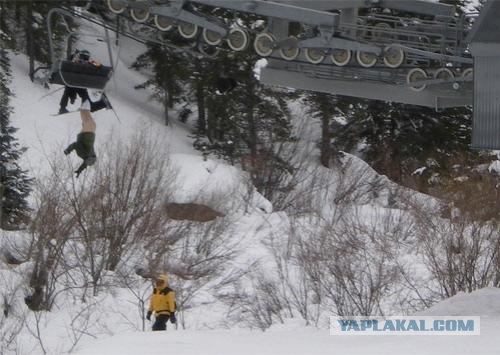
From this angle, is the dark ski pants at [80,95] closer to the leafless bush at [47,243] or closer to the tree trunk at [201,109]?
the leafless bush at [47,243]

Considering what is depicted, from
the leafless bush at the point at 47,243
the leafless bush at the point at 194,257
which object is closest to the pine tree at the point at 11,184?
the leafless bush at the point at 47,243

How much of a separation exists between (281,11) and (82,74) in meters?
4.34

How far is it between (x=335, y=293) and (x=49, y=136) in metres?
15.4

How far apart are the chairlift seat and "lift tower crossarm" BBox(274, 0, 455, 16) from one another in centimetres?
496

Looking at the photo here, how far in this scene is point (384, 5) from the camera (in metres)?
16.4

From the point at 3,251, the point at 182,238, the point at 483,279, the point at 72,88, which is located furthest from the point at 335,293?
the point at 72,88

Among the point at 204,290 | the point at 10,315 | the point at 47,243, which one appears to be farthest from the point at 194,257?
the point at 10,315

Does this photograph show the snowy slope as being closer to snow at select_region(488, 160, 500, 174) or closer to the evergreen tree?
snow at select_region(488, 160, 500, 174)

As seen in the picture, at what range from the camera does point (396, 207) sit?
112 feet

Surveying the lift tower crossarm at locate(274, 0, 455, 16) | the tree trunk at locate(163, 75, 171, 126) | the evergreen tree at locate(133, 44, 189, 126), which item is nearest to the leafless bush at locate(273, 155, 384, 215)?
the tree trunk at locate(163, 75, 171, 126)

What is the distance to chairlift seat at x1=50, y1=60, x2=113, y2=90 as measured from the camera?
481 inches

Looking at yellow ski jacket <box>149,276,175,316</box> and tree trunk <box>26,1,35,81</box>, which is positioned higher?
tree trunk <box>26,1,35,81</box>

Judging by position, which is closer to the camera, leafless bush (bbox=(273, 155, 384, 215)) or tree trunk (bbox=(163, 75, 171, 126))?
leafless bush (bbox=(273, 155, 384, 215))

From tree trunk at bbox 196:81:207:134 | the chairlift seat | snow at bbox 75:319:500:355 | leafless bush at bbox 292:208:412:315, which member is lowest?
snow at bbox 75:319:500:355
